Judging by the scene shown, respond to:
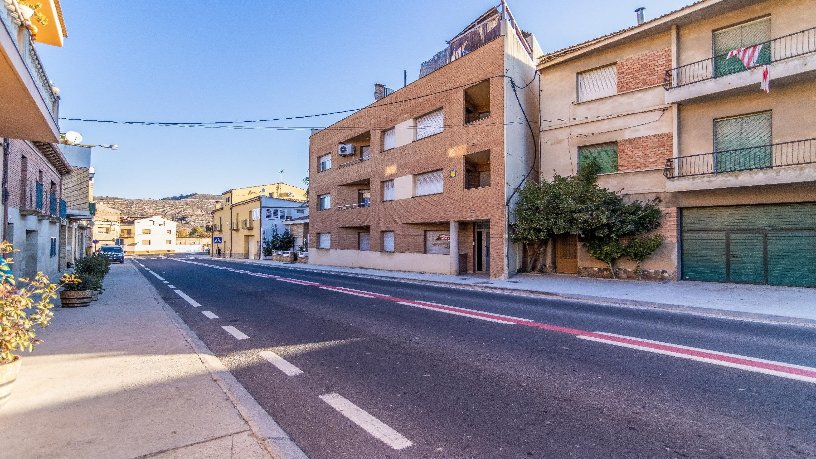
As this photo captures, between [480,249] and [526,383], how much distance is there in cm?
1667

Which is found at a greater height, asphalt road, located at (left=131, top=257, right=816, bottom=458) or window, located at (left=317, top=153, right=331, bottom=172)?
window, located at (left=317, top=153, right=331, bottom=172)

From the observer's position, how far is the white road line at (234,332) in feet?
21.0

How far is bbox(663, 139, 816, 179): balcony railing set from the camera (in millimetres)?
12394

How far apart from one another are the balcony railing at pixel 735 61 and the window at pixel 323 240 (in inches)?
899

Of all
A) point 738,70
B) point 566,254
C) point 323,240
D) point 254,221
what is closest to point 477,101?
point 566,254

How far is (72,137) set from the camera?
21.4m

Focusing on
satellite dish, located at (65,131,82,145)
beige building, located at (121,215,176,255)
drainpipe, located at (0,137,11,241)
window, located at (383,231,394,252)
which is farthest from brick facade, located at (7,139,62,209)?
beige building, located at (121,215,176,255)

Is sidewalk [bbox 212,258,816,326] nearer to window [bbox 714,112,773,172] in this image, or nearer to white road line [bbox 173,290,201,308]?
window [bbox 714,112,773,172]

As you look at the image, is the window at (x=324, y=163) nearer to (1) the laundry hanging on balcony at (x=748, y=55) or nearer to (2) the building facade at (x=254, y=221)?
(2) the building facade at (x=254, y=221)

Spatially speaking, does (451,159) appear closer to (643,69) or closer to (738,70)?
(643,69)

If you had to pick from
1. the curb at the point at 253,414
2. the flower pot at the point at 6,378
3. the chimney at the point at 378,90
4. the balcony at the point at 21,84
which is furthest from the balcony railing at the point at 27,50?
the chimney at the point at 378,90

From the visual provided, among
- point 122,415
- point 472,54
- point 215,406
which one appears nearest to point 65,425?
point 122,415

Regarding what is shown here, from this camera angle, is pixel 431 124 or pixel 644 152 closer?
pixel 644 152

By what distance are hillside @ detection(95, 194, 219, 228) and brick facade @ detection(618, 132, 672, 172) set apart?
98.9 m
